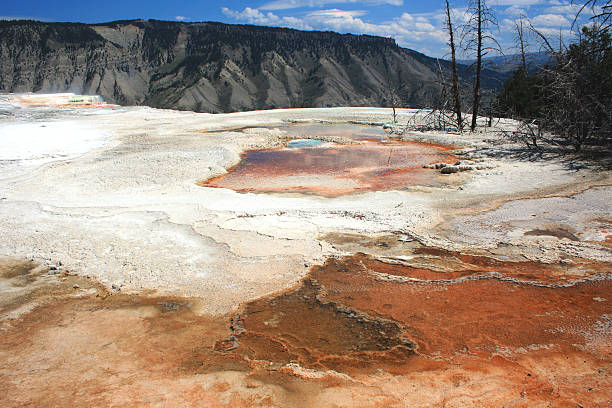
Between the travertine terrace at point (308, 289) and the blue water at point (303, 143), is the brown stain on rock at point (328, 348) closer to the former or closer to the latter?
the travertine terrace at point (308, 289)

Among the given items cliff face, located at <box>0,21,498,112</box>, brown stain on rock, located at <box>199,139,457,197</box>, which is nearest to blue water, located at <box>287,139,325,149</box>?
brown stain on rock, located at <box>199,139,457,197</box>

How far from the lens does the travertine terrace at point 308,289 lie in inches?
121

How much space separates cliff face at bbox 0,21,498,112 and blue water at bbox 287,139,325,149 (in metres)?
61.3

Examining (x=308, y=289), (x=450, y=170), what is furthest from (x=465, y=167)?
(x=308, y=289)

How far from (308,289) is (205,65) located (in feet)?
302

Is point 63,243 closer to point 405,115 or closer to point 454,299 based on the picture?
point 454,299

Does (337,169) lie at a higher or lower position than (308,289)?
higher

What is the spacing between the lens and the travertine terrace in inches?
121

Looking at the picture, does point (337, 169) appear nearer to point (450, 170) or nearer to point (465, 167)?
point (450, 170)

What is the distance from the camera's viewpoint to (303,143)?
14164 mm

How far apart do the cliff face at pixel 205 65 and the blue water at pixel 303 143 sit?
61294 millimetres

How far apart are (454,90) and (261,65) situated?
82.2 meters

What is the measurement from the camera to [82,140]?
44.2 ft

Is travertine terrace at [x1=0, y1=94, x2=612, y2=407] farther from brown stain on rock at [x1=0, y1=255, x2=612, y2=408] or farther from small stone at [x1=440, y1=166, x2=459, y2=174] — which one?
small stone at [x1=440, y1=166, x2=459, y2=174]
